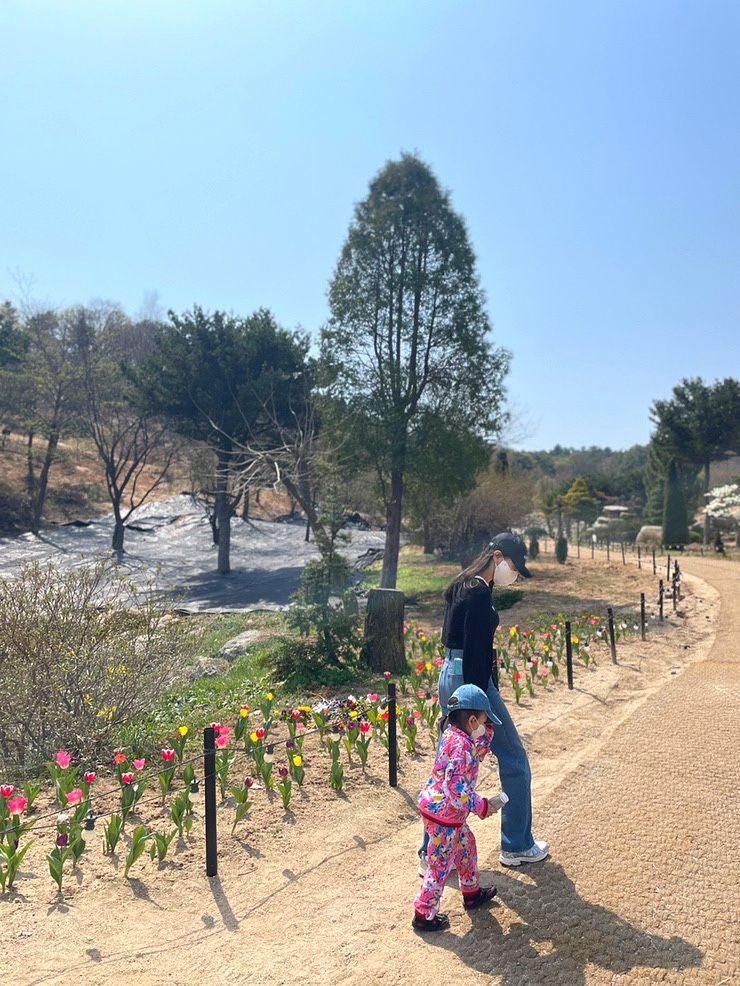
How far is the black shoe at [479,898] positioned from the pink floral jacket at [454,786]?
0.44m

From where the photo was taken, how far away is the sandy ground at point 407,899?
2.96m

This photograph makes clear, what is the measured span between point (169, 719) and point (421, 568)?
16.8 metres

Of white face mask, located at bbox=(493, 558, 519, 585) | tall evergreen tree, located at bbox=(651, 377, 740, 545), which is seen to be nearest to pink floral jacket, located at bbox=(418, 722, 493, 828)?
white face mask, located at bbox=(493, 558, 519, 585)

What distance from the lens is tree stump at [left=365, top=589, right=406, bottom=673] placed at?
27.7ft

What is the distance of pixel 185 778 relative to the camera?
169 inches

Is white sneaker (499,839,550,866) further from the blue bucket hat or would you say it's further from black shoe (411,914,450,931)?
the blue bucket hat

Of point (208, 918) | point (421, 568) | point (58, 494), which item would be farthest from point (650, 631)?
point (58, 494)

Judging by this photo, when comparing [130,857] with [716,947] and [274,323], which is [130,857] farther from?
[274,323]

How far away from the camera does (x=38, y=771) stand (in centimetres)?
555

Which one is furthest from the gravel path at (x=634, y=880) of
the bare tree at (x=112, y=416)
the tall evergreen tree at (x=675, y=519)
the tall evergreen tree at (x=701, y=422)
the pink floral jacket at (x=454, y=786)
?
the tall evergreen tree at (x=701, y=422)

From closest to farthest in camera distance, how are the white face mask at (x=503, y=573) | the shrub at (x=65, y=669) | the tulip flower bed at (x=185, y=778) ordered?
the white face mask at (x=503, y=573)
the tulip flower bed at (x=185, y=778)
the shrub at (x=65, y=669)

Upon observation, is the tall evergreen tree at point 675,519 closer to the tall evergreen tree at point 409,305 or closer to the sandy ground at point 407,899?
the tall evergreen tree at point 409,305

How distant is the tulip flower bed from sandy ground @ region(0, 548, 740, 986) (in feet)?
0.53

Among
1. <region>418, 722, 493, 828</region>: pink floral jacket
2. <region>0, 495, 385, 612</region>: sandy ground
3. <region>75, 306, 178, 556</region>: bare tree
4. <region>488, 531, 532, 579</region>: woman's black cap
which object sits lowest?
<region>0, 495, 385, 612</region>: sandy ground
